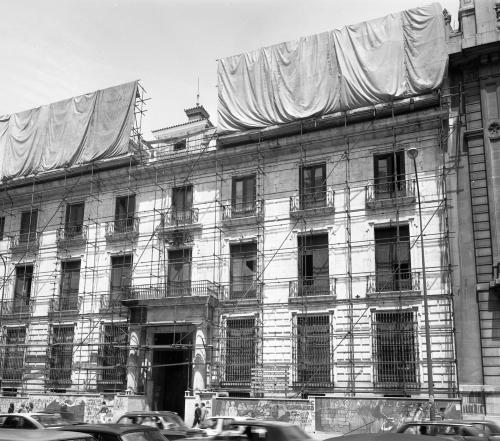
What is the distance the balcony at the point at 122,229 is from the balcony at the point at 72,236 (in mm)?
1662

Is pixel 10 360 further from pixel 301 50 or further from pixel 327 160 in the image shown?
pixel 301 50

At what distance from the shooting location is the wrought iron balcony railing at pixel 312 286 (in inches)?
1077

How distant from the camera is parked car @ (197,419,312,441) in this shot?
1158 cm

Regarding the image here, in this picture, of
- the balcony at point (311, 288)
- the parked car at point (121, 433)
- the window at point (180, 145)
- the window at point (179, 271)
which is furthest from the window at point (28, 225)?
the parked car at point (121, 433)

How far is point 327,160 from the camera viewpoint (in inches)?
1143

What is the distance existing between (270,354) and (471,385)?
28.0 ft

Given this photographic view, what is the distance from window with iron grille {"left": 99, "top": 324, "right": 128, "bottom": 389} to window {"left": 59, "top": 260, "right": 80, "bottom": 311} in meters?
3.03

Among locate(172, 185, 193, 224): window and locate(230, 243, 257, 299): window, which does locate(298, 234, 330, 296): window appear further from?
locate(172, 185, 193, 224): window

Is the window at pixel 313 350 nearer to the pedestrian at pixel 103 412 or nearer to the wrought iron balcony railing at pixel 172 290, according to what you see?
the wrought iron balcony railing at pixel 172 290

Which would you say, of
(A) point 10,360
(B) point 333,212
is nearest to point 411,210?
(B) point 333,212

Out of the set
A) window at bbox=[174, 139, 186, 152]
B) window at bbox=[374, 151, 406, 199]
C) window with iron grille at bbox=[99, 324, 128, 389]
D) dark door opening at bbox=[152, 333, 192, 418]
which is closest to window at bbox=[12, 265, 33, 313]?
window with iron grille at bbox=[99, 324, 128, 389]

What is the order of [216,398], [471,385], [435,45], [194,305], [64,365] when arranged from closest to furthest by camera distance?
[471,385]
[216,398]
[435,45]
[194,305]
[64,365]

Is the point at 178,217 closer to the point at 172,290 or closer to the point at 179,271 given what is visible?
the point at 179,271

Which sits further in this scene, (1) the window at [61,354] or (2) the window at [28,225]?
(2) the window at [28,225]
